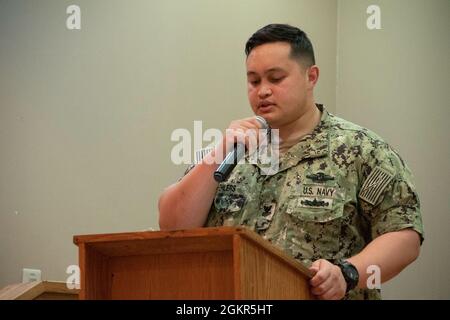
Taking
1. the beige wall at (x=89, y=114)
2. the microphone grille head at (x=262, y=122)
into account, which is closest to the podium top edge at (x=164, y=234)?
the microphone grille head at (x=262, y=122)

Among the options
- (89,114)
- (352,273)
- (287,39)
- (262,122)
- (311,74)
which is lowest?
(352,273)

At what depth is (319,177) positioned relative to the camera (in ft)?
7.38

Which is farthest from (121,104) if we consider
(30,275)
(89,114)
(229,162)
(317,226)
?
(229,162)

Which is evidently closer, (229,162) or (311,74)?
(229,162)

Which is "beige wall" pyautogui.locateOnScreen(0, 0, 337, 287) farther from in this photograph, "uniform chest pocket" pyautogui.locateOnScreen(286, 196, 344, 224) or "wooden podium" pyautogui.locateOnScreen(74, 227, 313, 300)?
"wooden podium" pyautogui.locateOnScreen(74, 227, 313, 300)

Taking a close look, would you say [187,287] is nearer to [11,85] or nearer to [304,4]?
[11,85]

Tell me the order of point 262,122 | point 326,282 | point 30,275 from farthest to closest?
point 30,275 < point 262,122 < point 326,282

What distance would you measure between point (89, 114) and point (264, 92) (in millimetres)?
1421

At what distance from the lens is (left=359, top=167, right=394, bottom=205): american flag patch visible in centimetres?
218

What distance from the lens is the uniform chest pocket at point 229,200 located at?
2.27 m

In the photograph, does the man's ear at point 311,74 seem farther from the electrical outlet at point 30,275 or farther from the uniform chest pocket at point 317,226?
the electrical outlet at point 30,275

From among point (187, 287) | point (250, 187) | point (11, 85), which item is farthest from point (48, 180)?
point (187, 287)

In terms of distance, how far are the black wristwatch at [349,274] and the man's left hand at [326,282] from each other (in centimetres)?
4

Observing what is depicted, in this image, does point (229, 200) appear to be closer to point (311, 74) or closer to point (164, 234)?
point (311, 74)
